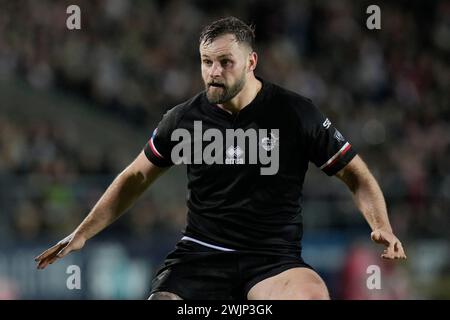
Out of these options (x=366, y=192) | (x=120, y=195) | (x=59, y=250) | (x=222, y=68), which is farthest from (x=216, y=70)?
(x=59, y=250)

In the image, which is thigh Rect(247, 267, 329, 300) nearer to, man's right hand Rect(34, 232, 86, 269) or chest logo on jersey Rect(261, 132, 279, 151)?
chest logo on jersey Rect(261, 132, 279, 151)

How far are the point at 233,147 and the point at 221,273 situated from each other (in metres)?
0.77

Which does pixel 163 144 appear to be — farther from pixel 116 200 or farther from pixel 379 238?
pixel 379 238

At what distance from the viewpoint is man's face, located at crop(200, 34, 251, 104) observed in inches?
245

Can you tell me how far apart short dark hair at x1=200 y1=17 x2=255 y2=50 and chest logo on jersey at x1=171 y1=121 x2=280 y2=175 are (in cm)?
54

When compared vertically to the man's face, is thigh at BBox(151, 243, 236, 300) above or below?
below

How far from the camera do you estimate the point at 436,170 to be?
15.4 m

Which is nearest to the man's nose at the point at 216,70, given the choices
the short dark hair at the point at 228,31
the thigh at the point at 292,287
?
the short dark hair at the point at 228,31

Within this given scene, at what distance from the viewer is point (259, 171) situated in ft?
20.6

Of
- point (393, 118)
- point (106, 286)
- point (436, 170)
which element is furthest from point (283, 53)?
point (106, 286)

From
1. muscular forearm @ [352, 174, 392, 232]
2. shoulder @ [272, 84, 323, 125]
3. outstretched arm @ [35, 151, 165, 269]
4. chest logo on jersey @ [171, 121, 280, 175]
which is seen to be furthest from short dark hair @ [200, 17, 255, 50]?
muscular forearm @ [352, 174, 392, 232]

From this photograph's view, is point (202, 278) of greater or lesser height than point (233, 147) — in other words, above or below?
below

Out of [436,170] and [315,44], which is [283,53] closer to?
[315,44]

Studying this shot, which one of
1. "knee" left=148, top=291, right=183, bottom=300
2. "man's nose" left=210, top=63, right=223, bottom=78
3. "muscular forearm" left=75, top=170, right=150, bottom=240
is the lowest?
"knee" left=148, top=291, right=183, bottom=300
